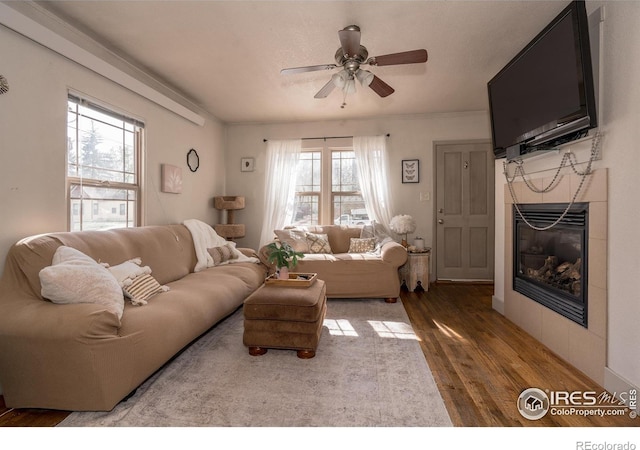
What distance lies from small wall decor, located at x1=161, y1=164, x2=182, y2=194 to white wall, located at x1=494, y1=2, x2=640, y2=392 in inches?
151

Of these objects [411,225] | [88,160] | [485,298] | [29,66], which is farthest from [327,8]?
[485,298]

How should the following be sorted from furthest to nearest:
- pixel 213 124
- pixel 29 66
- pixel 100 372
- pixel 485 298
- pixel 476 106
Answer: pixel 213 124 → pixel 476 106 → pixel 485 298 → pixel 29 66 → pixel 100 372

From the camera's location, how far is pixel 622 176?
177cm

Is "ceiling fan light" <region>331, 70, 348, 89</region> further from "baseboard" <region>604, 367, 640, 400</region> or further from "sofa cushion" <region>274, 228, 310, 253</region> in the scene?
"baseboard" <region>604, 367, 640, 400</region>

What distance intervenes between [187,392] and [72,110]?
234 cm

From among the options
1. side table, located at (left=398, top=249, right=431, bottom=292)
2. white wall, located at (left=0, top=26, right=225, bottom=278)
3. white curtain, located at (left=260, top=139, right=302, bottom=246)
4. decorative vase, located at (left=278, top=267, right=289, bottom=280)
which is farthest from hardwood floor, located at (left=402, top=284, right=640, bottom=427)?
white wall, located at (left=0, top=26, right=225, bottom=278)

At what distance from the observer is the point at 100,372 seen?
1560mm

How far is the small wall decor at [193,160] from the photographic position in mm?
4164

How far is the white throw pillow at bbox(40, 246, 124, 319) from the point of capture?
172cm

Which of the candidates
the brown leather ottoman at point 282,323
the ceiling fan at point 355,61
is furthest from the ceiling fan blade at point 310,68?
the brown leather ottoman at point 282,323

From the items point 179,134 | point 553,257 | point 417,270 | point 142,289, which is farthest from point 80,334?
point 417,270

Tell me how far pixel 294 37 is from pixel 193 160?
2.32 m

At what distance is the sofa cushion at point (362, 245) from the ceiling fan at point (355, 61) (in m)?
2.04
